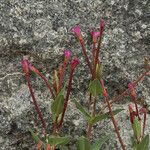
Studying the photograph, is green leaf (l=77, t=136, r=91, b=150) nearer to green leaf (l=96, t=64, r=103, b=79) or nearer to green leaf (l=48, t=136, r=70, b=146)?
green leaf (l=48, t=136, r=70, b=146)

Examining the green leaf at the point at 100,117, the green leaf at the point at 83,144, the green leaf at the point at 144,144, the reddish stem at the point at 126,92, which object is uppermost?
the reddish stem at the point at 126,92

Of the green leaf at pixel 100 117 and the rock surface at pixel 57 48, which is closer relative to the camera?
the green leaf at pixel 100 117

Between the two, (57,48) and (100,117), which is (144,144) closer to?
(100,117)

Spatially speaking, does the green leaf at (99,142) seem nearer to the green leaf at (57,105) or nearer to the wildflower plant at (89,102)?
the wildflower plant at (89,102)

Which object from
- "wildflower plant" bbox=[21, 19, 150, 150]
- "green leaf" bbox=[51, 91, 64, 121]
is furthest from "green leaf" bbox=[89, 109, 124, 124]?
"green leaf" bbox=[51, 91, 64, 121]

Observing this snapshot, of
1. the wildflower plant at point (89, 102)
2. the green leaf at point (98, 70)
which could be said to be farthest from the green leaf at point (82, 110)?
the green leaf at point (98, 70)

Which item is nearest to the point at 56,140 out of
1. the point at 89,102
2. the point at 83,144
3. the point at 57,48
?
the point at 83,144
